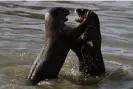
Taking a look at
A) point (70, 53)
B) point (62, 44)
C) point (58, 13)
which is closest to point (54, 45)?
point (62, 44)

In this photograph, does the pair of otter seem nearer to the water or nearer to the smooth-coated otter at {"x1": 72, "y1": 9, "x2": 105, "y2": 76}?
the smooth-coated otter at {"x1": 72, "y1": 9, "x2": 105, "y2": 76}

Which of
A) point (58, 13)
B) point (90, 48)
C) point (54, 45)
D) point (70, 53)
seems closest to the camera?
point (54, 45)

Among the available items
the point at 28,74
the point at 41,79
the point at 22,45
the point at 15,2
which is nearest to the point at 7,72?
the point at 28,74

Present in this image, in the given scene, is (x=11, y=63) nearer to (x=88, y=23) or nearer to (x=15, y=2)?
(x=88, y=23)

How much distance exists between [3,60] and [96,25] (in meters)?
2.01

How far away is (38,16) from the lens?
12594mm

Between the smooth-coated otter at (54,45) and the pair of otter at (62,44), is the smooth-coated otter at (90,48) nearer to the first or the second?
the pair of otter at (62,44)

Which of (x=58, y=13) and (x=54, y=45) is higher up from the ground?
(x=58, y=13)

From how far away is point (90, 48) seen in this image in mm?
7105

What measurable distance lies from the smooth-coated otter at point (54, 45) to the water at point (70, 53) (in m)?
0.16

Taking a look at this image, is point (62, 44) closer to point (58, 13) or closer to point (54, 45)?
point (54, 45)

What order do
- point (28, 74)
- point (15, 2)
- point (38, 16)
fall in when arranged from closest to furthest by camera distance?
point (28, 74) < point (38, 16) < point (15, 2)

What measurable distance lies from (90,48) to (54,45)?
0.75 meters

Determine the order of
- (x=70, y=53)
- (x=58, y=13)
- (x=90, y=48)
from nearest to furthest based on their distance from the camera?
(x=58, y=13), (x=90, y=48), (x=70, y=53)
